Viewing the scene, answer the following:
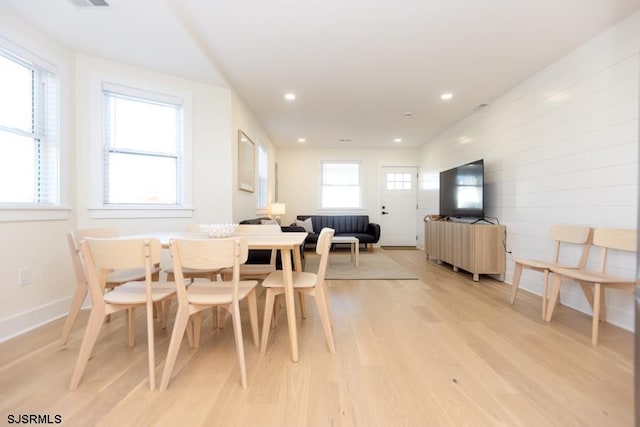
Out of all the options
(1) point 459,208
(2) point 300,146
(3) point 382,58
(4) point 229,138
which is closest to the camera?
(3) point 382,58

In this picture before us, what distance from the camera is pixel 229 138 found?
3.47 m

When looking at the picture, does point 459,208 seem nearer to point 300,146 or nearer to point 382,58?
point 382,58

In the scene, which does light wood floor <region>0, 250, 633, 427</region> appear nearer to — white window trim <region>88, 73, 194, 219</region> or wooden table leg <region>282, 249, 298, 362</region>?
wooden table leg <region>282, 249, 298, 362</region>

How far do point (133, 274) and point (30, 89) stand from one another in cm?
174

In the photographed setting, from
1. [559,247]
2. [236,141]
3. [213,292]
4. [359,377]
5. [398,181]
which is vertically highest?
[236,141]

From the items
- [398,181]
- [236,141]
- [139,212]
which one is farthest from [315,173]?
[139,212]

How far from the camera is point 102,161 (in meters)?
2.85

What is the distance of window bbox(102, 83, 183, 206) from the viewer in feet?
9.59

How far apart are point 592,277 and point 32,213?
14.0 feet

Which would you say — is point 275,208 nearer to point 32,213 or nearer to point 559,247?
point 32,213

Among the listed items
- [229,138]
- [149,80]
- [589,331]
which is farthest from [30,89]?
[589,331]

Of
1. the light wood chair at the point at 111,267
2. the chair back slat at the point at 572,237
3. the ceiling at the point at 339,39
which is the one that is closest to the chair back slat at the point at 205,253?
the light wood chair at the point at 111,267

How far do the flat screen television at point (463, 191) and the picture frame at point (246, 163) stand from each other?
321 cm

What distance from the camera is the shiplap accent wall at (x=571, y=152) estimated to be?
2.32m
